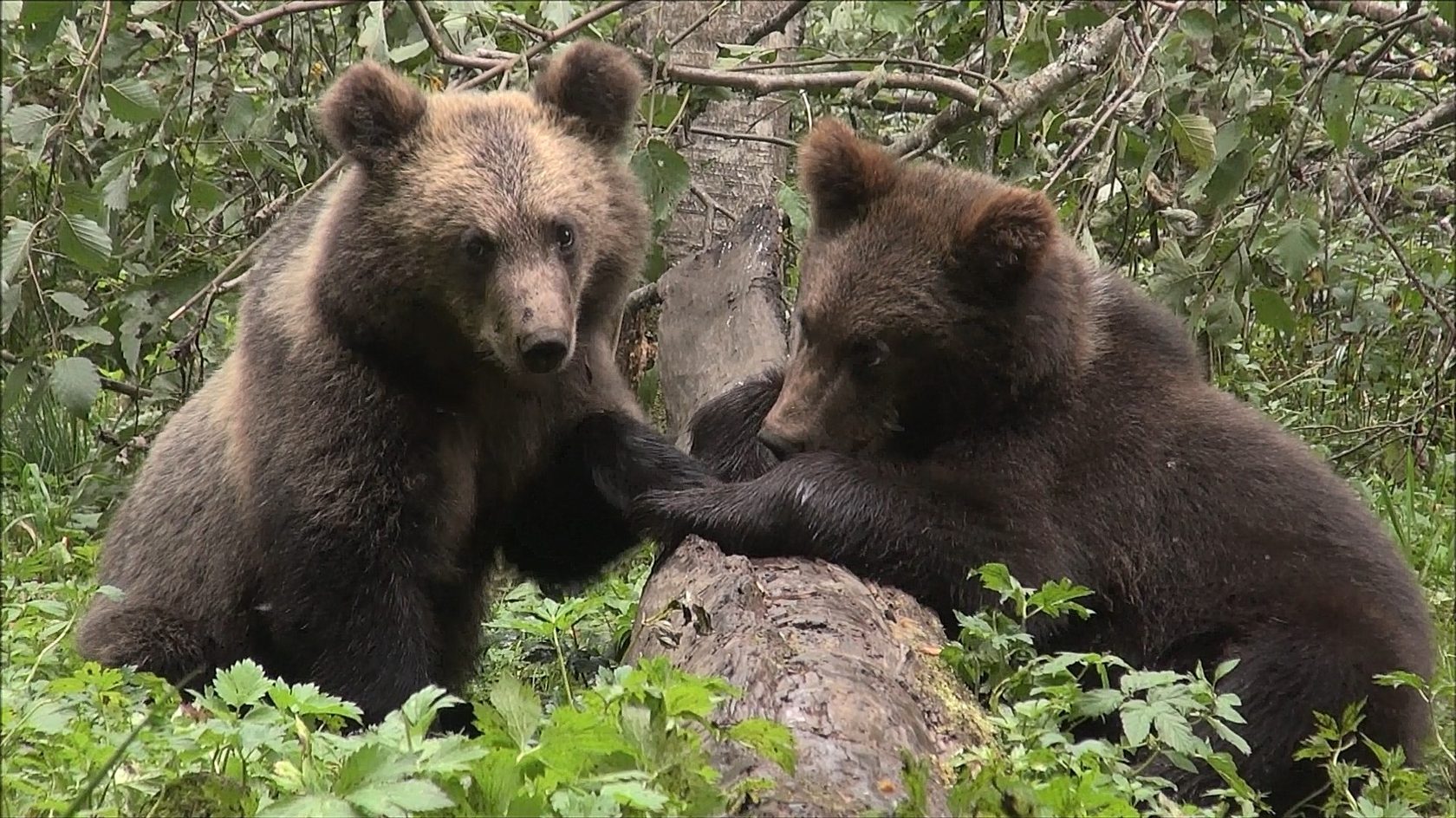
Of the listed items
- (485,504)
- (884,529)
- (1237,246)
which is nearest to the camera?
(884,529)

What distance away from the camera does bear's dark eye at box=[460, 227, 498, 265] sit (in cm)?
439

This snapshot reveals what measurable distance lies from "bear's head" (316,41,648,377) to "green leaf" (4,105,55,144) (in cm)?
109

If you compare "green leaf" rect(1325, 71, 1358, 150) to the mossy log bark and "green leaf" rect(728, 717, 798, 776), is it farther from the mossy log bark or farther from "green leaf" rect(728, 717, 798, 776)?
"green leaf" rect(728, 717, 798, 776)

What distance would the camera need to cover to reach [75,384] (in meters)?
4.98

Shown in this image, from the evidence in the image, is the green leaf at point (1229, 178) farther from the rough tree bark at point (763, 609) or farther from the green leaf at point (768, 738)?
the green leaf at point (768, 738)

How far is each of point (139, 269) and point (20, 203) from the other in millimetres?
511

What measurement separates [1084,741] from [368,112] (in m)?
2.66

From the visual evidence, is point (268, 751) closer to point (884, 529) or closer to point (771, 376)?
point (884, 529)

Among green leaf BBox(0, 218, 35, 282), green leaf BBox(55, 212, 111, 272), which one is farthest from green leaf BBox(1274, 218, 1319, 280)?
green leaf BBox(0, 218, 35, 282)

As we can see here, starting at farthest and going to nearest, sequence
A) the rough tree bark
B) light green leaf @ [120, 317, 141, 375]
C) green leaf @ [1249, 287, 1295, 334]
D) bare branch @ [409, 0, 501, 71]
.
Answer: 1. light green leaf @ [120, 317, 141, 375]
2. green leaf @ [1249, 287, 1295, 334]
3. bare branch @ [409, 0, 501, 71]
4. the rough tree bark

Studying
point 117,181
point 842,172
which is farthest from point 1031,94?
point 117,181

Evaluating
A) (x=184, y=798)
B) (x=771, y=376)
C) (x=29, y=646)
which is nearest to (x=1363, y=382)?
(x=771, y=376)

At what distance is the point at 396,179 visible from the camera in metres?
4.54

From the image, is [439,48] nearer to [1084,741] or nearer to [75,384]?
[75,384]
